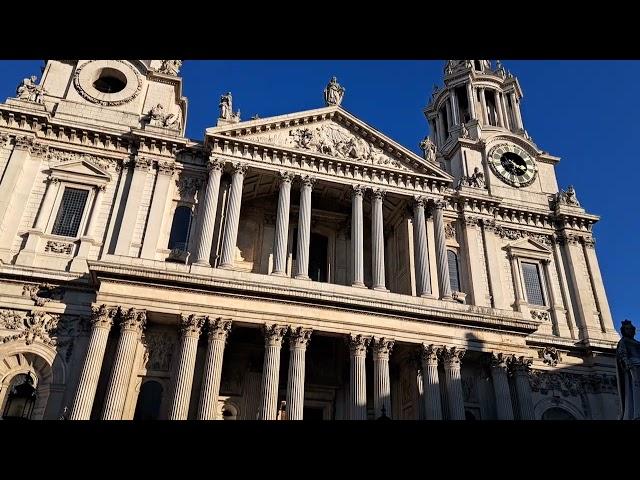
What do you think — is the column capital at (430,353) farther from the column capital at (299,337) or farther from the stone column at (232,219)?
the stone column at (232,219)

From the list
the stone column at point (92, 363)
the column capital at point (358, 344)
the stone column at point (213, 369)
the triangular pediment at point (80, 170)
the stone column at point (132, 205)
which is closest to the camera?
the stone column at point (92, 363)

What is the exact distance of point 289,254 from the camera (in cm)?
2633

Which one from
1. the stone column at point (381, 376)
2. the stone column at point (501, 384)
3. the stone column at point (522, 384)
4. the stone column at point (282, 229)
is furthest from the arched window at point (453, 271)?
the stone column at point (282, 229)

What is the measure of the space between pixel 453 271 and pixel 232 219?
38.9 ft

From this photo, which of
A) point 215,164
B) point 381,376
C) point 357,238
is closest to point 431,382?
point 381,376

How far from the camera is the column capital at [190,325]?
62.9 feet

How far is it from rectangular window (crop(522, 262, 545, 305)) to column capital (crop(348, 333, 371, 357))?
39.3 ft

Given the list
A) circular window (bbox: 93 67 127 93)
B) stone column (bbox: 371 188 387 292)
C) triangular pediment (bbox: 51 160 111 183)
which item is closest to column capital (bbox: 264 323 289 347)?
stone column (bbox: 371 188 387 292)

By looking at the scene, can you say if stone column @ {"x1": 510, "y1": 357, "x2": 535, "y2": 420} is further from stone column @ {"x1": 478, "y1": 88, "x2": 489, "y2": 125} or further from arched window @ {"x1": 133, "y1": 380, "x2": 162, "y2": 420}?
stone column @ {"x1": 478, "y1": 88, "x2": 489, "y2": 125}

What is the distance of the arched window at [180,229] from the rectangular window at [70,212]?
4.00 m

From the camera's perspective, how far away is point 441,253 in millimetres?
25531

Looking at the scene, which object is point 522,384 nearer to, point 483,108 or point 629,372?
point 629,372

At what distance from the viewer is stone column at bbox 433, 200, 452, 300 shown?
24.4 m
